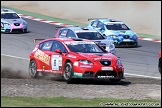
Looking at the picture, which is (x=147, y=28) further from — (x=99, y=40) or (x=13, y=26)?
(x=99, y=40)

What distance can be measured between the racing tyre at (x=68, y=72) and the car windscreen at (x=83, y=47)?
0.58 m

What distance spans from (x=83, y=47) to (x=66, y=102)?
5.36m

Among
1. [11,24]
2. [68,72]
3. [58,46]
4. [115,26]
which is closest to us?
[68,72]

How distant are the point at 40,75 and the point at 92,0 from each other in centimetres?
2420

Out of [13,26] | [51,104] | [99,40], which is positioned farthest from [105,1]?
[51,104]

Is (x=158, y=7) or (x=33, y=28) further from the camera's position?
A: (x=158, y=7)

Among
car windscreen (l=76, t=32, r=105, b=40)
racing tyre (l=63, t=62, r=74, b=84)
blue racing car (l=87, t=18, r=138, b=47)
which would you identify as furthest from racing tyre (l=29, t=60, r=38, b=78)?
blue racing car (l=87, t=18, r=138, b=47)

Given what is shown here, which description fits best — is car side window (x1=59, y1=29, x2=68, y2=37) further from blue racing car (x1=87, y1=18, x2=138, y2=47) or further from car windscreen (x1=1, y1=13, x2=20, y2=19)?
car windscreen (x1=1, y1=13, x2=20, y2=19)

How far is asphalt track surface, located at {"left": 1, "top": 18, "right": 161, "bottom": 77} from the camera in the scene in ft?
64.0

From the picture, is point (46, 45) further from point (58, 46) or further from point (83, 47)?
point (83, 47)

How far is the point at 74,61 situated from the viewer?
15.2 metres

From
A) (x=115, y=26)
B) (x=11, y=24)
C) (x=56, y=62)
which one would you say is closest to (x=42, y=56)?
(x=56, y=62)

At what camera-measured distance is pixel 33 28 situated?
1260 inches

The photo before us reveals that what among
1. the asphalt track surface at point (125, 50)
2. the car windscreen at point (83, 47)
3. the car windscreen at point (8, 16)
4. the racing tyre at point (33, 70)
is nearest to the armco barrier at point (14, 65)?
the racing tyre at point (33, 70)
